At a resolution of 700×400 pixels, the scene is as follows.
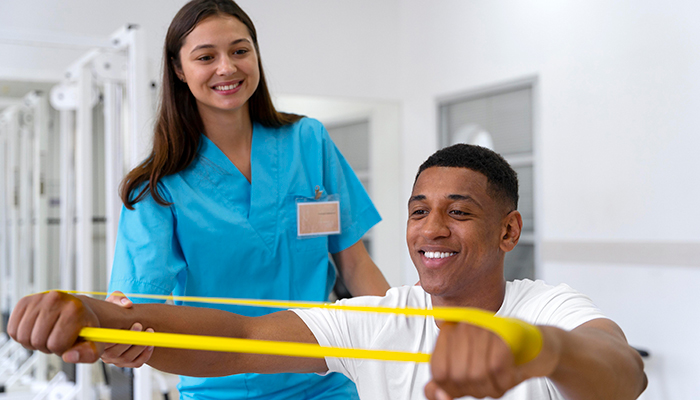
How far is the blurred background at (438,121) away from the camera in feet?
8.90

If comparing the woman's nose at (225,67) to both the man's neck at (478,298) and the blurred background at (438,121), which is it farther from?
the blurred background at (438,121)

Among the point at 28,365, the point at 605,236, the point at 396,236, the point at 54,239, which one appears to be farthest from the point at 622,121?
the point at 28,365

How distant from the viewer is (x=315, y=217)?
4.88 ft

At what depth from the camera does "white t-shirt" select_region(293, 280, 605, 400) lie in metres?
1.04

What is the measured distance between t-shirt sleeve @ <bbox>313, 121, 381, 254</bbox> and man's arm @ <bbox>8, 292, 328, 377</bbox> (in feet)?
1.33

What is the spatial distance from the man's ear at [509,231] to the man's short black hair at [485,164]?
1.1 inches

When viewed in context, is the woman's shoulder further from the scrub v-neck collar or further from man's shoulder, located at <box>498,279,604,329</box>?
man's shoulder, located at <box>498,279,604,329</box>

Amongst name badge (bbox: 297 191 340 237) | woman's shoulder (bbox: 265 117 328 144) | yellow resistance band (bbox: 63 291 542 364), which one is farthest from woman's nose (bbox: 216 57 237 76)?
yellow resistance band (bbox: 63 291 542 364)

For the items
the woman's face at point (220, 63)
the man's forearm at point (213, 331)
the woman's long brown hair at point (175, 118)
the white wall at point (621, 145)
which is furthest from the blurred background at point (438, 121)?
the man's forearm at point (213, 331)

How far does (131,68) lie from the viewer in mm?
2189

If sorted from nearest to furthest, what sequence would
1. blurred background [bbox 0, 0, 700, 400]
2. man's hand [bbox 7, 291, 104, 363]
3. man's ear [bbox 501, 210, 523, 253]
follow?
man's hand [bbox 7, 291, 104, 363] → man's ear [bbox 501, 210, 523, 253] → blurred background [bbox 0, 0, 700, 400]

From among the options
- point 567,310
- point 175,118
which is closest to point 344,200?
point 175,118

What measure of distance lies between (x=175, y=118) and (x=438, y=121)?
Answer: 3.06m

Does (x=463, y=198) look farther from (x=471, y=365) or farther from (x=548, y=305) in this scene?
(x=471, y=365)
